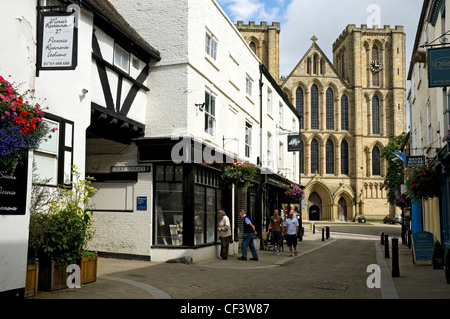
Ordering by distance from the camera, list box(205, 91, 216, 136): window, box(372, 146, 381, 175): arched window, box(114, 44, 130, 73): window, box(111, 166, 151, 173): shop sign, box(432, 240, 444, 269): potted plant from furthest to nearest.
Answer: box(372, 146, 381, 175): arched window, box(205, 91, 216, 136): window, box(111, 166, 151, 173): shop sign, box(432, 240, 444, 269): potted plant, box(114, 44, 130, 73): window

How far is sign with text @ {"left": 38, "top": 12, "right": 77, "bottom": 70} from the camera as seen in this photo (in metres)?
8.07

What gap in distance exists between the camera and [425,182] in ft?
47.7

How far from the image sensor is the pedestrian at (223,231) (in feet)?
49.3

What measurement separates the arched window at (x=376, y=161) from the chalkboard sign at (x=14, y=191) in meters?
63.9

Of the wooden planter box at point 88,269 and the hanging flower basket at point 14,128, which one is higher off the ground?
the hanging flower basket at point 14,128

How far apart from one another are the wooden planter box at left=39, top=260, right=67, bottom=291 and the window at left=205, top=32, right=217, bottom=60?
9680 mm

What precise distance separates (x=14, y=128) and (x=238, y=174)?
34.0 ft

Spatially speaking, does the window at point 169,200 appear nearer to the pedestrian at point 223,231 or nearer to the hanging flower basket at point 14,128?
the pedestrian at point 223,231

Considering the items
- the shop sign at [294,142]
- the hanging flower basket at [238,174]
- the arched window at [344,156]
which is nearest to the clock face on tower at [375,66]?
the arched window at [344,156]

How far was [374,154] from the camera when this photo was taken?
67.4 m

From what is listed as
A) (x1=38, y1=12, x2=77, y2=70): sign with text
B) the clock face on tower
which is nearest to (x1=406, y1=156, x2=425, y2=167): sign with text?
(x1=38, y1=12, x2=77, y2=70): sign with text

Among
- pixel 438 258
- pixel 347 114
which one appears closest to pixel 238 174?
pixel 438 258

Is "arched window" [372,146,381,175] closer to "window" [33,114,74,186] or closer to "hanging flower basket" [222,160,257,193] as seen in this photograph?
"hanging flower basket" [222,160,257,193]

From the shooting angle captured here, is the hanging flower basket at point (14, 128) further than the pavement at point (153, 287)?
No
